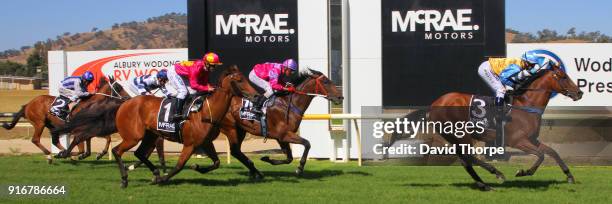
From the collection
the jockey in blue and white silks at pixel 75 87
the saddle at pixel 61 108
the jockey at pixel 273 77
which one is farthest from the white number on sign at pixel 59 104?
the jockey at pixel 273 77

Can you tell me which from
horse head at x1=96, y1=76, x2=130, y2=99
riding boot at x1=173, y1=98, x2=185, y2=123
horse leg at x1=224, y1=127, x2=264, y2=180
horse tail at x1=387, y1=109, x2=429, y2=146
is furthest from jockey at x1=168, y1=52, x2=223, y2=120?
horse head at x1=96, y1=76, x2=130, y2=99

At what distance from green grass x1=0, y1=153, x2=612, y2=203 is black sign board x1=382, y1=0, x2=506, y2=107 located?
1962mm

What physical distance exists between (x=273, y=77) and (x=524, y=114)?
3.83 metres

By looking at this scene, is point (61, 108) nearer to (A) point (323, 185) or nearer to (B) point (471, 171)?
(A) point (323, 185)

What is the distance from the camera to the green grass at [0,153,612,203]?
27.7 feet

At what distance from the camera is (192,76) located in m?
9.69

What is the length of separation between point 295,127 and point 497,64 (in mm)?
3043

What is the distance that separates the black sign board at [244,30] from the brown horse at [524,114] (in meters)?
4.86

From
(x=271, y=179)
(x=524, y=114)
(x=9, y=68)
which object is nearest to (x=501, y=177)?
(x=524, y=114)

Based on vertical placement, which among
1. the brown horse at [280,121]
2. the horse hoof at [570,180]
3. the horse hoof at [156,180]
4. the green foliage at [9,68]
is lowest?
the horse hoof at [570,180]

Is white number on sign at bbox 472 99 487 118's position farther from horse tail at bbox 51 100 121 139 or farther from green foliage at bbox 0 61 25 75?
green foliage at bbox 0 61 25 75

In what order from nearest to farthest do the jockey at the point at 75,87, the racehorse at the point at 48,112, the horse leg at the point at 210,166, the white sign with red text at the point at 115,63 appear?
1. the horse leg at the point at 210,166
2. the jockey at the point at 75,87
3. the racehorse at the point at 48,112
4. the white sign with red text at the point at 115,63

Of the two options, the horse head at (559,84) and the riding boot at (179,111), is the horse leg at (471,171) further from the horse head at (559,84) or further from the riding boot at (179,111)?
the riding boot at (179,111)

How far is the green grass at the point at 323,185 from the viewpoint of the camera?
8.45m
